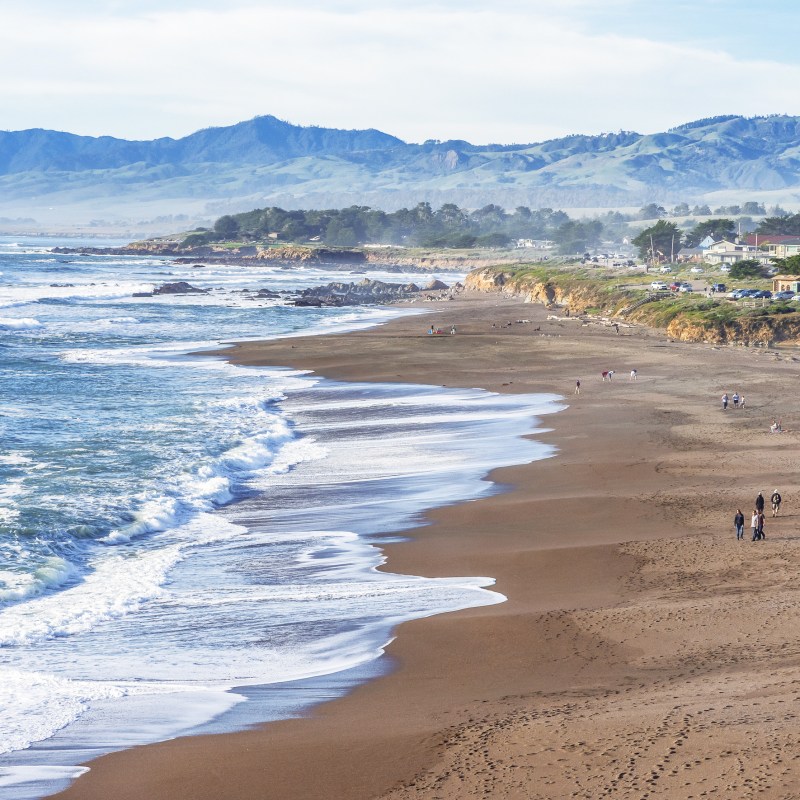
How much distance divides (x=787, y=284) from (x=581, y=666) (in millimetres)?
67566

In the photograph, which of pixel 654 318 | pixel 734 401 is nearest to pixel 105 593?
pixel 734 401

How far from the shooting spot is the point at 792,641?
14.2 m

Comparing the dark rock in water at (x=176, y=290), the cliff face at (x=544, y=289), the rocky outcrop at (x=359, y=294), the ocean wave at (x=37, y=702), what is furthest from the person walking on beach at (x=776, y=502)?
the dark rock in water at (x=176, y=290)

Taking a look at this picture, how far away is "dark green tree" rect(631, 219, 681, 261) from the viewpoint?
462ft

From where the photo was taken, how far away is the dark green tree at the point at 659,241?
141m

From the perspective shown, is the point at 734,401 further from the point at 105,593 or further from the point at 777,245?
the point at 777,245

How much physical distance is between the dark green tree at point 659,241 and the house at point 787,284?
205ft

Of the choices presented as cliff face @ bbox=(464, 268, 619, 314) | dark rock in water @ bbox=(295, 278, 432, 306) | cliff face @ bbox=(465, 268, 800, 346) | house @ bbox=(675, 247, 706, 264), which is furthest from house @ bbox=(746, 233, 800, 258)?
dark rock in water @ bbox=(295, 278, 432, 306)

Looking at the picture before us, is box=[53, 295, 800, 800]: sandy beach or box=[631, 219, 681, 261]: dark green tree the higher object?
box=[631, 219, 681, 261]: dark green tree

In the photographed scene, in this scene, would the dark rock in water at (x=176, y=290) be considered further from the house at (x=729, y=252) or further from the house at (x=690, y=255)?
the house at (x=690, y=255)

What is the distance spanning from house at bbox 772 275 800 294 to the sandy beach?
158 feet

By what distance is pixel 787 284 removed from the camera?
7631 centimetres

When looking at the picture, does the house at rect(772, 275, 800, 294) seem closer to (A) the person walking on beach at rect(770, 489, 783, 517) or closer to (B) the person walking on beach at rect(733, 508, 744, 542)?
(A) the person walking on beach at rect(770, 489, 783, 517)

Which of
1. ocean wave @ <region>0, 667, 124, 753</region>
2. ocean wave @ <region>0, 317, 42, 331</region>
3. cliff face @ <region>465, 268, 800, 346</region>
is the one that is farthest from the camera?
ocean wave @ <region>0, 317, 42, 331</region>
